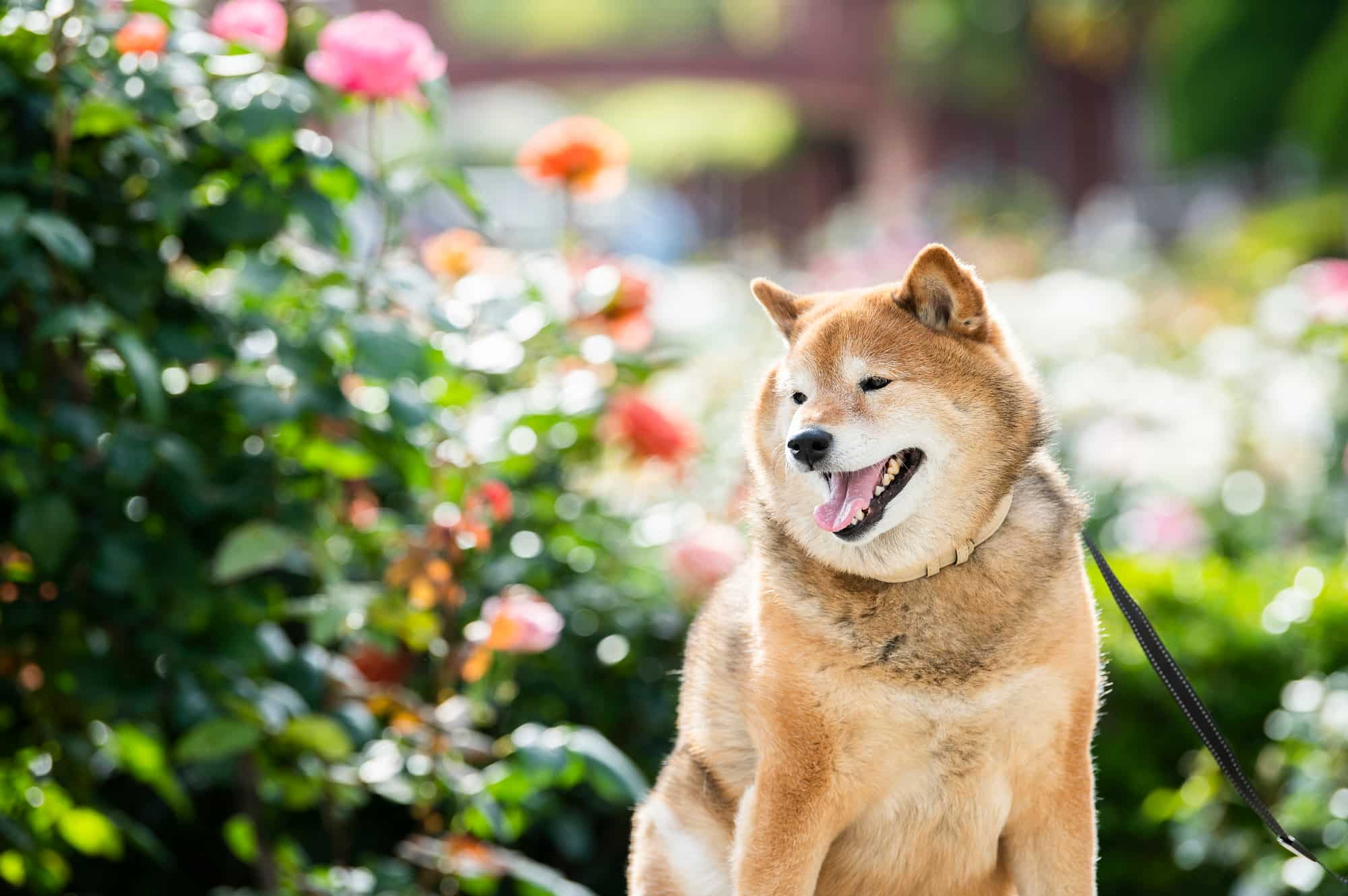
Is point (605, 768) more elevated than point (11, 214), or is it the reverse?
point (11, 214)

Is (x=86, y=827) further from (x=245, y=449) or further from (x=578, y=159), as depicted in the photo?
(x=578, y=159)

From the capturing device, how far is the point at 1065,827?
2.06 m

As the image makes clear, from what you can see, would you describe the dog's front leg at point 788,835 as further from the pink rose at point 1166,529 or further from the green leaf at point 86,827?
the pink rose at point 1166,529

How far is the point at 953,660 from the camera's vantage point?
202cm

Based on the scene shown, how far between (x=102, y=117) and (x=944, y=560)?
1.94 metres

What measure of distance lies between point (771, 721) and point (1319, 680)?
2603mm

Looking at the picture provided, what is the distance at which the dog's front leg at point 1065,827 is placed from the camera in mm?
2061

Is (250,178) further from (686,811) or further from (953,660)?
(953,660)

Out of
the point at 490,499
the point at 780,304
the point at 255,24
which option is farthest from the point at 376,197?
the point at 780,304

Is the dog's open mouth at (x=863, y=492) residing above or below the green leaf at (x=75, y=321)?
above

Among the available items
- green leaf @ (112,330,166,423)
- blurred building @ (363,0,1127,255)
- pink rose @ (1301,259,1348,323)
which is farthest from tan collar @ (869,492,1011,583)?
blurred building @ (363,0,1127,255)

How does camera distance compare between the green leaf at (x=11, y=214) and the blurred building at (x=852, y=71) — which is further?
the blurred building at (x=852, y=71)

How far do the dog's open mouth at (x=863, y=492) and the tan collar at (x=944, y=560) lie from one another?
0.12 metres

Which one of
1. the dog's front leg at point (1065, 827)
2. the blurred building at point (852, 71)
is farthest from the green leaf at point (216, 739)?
the blurred building at point (852, 71)
